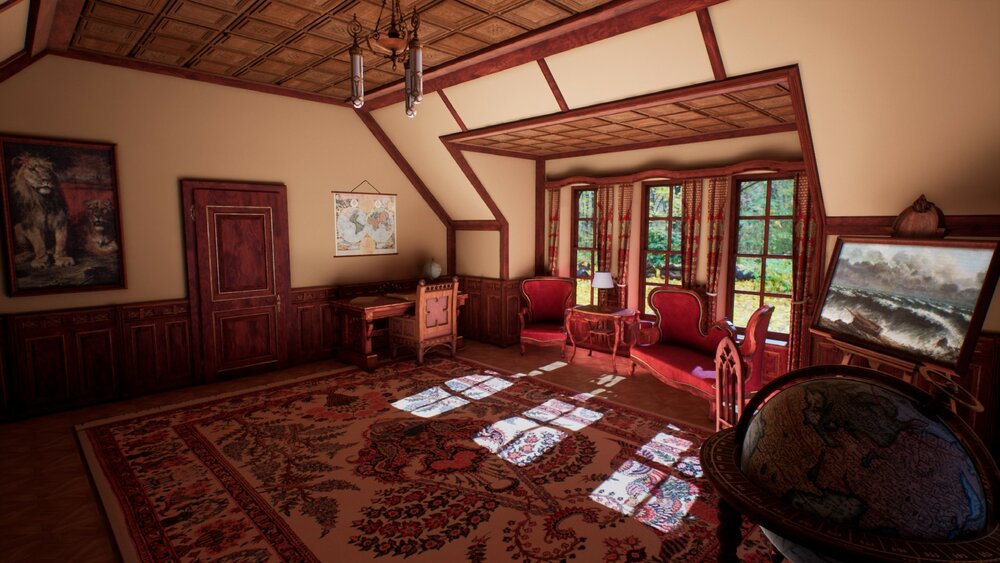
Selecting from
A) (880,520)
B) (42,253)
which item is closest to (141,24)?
(42,253)

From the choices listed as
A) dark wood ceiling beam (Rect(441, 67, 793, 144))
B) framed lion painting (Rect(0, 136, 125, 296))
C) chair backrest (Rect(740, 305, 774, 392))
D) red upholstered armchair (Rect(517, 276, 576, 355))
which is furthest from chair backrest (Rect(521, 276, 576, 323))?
framed lion painting (Rect(0, 136, 125, 296))

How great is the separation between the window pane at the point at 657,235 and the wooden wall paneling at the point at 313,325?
4567 mm

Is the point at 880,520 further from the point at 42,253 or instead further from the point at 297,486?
the point at 42,253

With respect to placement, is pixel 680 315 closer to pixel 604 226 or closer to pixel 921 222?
pixel 604 226

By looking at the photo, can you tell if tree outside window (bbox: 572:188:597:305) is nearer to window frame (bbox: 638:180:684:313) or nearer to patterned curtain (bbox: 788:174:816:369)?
window frame (bbox: 638:180:684:313)

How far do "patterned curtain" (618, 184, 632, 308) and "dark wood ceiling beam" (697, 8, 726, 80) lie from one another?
3.15 metres

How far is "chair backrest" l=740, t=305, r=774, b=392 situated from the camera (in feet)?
15.1

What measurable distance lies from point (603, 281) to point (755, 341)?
238 centimetres

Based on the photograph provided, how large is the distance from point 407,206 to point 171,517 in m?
5.40

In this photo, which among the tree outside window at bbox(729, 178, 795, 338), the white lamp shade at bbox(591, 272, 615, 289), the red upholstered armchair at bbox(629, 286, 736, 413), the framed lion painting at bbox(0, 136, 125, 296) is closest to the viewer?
the framed lion painting at bbox(0, 136, 125, 296)

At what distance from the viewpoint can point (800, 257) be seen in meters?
5.51

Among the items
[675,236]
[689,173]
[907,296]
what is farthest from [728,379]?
[689,173]

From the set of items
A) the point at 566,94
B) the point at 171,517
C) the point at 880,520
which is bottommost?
the point at 171,517

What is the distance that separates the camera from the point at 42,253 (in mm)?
4906
